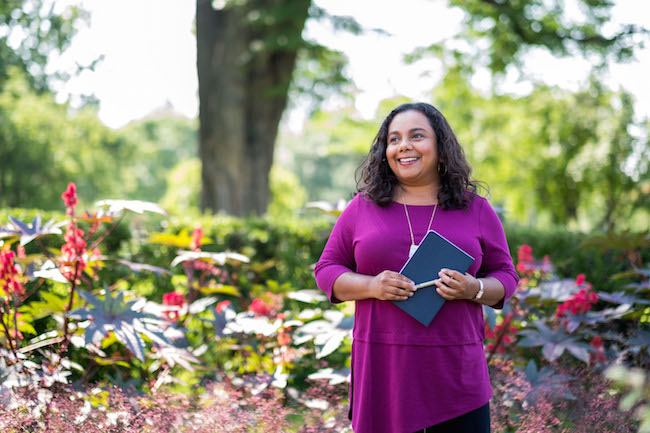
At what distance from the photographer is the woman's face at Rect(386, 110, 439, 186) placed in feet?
6.86

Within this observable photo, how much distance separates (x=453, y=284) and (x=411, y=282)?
14 cm

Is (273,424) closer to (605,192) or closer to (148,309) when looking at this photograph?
(148,309)

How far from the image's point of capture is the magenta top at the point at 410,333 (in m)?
1.91

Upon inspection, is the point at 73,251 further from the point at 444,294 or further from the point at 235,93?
the point at 235,93

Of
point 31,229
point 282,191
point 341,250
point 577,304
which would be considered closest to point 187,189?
point 282,191

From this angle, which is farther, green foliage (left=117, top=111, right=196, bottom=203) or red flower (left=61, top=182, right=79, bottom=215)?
green foliage (left=117, top=111, right=196, bottom=203)

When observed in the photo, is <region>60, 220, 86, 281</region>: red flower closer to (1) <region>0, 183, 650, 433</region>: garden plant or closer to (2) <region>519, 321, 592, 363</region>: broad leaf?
(1) <region>0, 183, 650, 433</region>: garden plant

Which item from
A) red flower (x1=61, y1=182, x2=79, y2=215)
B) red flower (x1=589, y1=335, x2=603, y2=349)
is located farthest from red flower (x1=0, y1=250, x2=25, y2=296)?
red flower (x1=589, y1=335, x2=603, y2=349)

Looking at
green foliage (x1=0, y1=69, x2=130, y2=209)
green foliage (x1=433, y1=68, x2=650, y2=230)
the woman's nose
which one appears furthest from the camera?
green foliage (x1=0, y1=69, x2=130, y2=209)

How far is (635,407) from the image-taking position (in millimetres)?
2852

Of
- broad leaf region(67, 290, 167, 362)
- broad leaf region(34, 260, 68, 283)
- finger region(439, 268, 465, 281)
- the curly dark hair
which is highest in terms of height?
the curly dark hair

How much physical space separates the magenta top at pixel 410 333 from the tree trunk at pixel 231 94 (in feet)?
23.2

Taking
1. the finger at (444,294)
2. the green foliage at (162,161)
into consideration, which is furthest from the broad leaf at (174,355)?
the green foliage at (162,161)

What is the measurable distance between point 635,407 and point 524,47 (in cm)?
845
